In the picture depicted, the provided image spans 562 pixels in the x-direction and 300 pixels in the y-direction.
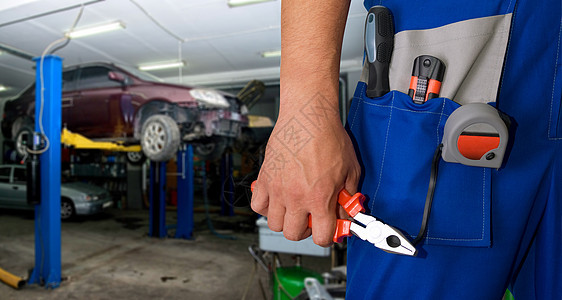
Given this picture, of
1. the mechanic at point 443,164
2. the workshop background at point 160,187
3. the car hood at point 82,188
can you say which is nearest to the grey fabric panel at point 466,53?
the mechanic at point 443,164

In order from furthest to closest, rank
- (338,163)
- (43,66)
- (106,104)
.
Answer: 1. (106,104)
2. (43,66)
3. (338,163)

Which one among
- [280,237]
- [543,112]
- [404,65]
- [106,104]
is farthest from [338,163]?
[106,104]

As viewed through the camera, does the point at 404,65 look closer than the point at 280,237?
Yes

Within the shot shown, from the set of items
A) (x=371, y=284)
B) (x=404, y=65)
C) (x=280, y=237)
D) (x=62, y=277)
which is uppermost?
(x=404, y=65)

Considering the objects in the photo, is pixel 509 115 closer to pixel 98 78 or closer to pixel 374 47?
pixel 374 47

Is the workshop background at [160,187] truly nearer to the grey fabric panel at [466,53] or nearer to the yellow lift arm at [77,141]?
the yellow lift arm at [77,141]

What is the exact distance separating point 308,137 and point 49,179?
362 cm

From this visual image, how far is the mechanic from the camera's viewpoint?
0.49 m

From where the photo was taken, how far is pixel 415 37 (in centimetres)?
52

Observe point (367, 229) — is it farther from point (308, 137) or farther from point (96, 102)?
point (96, 102)

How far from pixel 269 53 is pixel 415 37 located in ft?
21.9

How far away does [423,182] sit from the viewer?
0.49m

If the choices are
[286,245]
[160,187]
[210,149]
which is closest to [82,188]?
[160,187]

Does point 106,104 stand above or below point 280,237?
above
